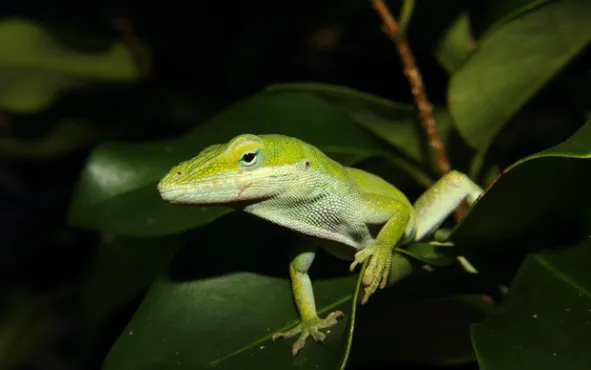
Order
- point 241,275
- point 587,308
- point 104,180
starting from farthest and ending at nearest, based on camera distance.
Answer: point 104,180
point 241,275
point 587,308

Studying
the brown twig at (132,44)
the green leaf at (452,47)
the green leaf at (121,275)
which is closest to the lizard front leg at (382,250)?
the green leaf at (452,47)

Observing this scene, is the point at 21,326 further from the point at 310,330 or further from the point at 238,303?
the point at 310,330

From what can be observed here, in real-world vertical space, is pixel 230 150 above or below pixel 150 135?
above

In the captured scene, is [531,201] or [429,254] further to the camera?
[429,254]

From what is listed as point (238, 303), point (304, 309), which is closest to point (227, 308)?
point (238, 303)

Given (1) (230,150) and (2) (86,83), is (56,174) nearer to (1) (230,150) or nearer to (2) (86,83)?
(2) (86,83)

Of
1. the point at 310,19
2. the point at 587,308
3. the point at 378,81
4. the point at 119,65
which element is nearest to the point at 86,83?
the point at 119,65
